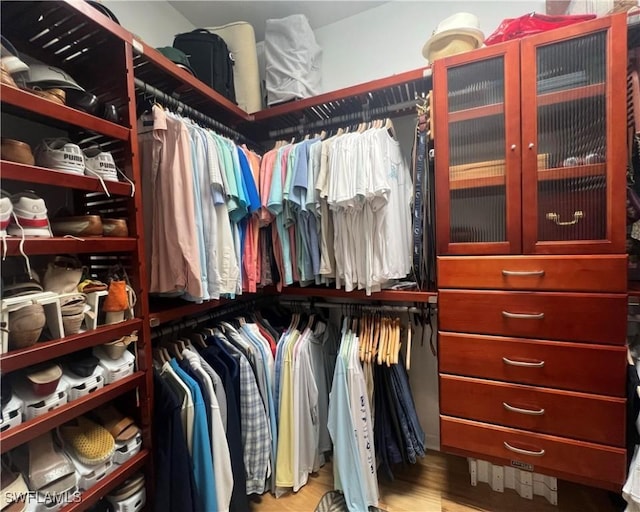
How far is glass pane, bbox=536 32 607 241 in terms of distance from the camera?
98 centimetres

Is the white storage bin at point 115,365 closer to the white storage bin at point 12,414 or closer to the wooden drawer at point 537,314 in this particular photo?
the white storage bin at point 12,414

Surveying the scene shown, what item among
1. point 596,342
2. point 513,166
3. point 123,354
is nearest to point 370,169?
point 513,166

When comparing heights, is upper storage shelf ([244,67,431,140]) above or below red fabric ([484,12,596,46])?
below

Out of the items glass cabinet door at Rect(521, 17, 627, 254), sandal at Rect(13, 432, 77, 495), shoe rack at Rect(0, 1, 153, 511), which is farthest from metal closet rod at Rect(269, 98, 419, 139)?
sandal at Rect(13, 432, 77, 495)

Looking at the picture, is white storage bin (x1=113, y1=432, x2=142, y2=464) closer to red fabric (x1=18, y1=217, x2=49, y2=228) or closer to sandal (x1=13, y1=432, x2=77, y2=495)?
sandal (x1=13, y1=432, x2=77, y2=495)

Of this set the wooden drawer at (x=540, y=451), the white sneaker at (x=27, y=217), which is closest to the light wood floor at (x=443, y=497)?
the wooden drawer at (x=540, y=451)

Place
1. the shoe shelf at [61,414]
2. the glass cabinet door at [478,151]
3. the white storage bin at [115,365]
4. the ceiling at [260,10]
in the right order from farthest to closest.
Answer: the ceiling at [260,10]
the glass cabinet door at [478,151]
the white storage bin at [115,365]
the shoe shelf at [61,414]

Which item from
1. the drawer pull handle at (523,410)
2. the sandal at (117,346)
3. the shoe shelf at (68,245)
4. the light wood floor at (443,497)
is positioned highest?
the shoe shelf at (68,245)

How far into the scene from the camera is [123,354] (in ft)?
2.97

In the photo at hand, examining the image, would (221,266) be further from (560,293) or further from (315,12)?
(315,12)

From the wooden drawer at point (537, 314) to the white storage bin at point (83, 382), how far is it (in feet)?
3.75

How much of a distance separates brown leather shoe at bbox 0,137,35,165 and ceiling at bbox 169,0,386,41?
4.54 feet

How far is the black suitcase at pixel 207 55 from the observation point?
1.42m

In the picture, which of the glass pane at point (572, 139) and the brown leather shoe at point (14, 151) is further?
the glass pane at point (572, 139)
